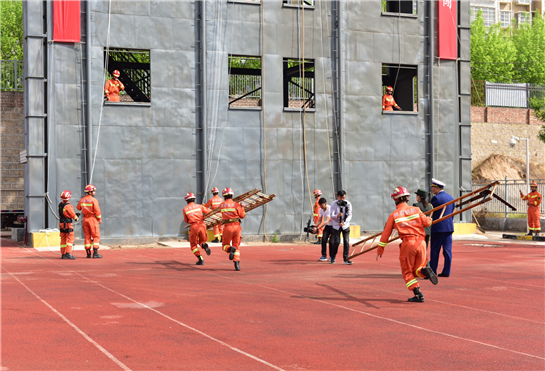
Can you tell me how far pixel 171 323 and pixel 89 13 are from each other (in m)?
18.0

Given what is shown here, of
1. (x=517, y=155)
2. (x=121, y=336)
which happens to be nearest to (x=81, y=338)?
(x=121, y=336)

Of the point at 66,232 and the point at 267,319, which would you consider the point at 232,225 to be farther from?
the point at 267,319

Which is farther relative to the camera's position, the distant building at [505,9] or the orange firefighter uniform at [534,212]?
the distant building at [505,9]

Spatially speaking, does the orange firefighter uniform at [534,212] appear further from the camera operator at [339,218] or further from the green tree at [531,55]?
the green tree at [531,55]

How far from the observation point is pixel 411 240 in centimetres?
1076

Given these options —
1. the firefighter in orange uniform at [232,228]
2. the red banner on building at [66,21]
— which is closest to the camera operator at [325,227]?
the firefighter in orange uniform at [232,228]

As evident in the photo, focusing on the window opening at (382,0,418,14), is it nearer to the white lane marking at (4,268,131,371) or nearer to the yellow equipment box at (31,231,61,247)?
the yellow equipment box at (31,231,61,247)

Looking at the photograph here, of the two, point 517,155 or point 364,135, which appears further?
point 517,155

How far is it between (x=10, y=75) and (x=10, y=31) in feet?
47.0

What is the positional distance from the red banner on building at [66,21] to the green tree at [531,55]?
4526cm

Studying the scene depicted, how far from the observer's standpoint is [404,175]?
91.4 ft

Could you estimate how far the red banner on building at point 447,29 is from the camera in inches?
1119

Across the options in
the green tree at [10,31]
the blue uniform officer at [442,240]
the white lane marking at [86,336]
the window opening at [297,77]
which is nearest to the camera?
the white lane marking at [86,336]

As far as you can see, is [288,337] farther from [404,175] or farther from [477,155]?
[477,155]
